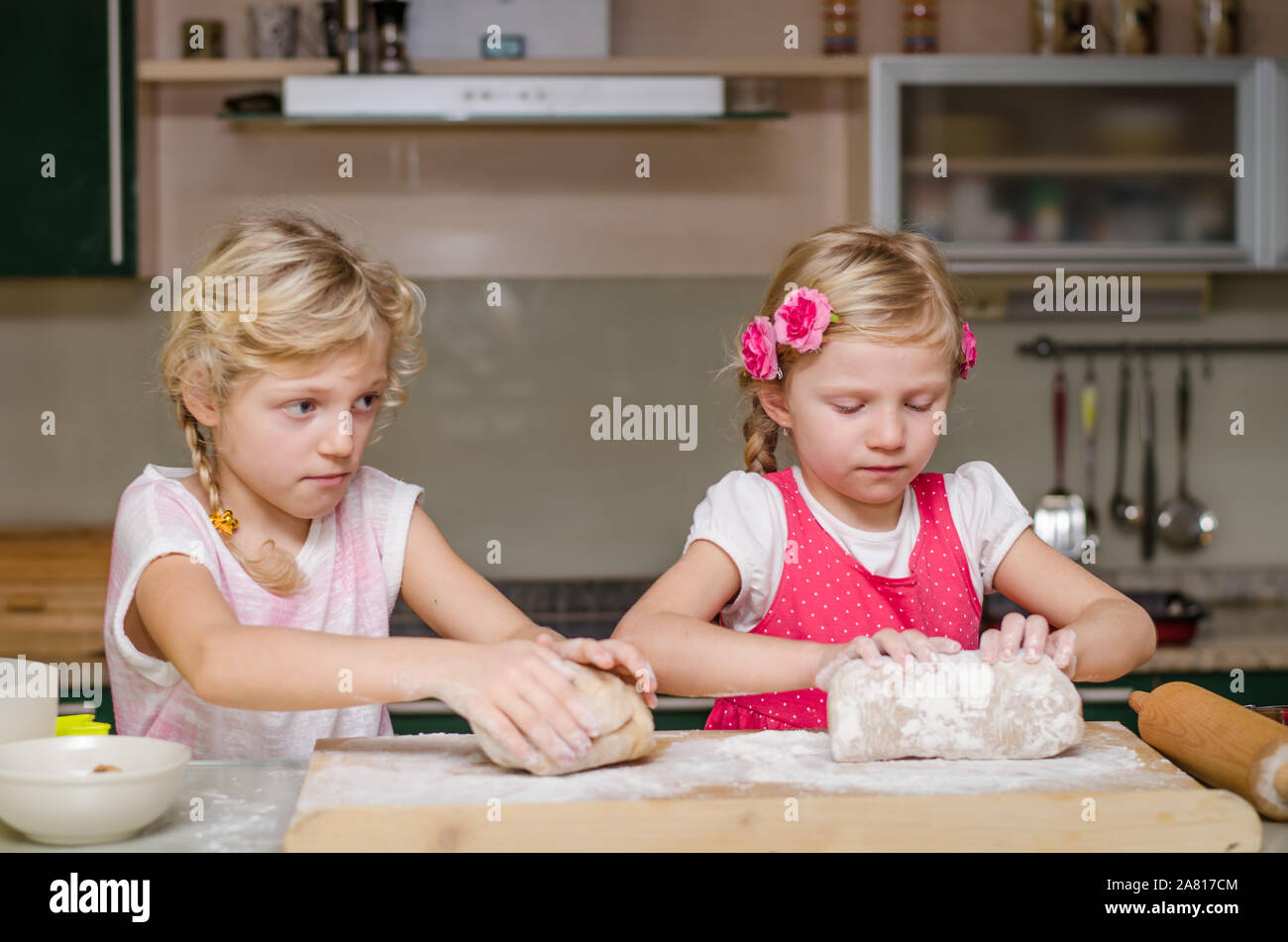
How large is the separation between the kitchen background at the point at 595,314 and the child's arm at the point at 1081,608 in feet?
4.79

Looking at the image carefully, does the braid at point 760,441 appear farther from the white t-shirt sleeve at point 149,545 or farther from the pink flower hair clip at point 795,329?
the white t-shirt sleeve at point 149,545

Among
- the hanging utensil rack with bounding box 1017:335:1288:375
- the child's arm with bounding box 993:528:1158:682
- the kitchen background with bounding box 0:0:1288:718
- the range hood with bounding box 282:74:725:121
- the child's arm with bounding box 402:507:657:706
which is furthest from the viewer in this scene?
the hanging utensil rack with bounding box 1017:335:1288:375

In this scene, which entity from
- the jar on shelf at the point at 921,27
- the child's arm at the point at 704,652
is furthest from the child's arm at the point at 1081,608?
the jar on shelf at the point at 921,27

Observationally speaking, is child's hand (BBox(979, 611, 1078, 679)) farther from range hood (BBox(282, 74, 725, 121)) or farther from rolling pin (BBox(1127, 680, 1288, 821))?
range hood (BBox(282, 74, 725, 121))

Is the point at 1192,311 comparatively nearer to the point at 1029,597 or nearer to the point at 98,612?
the point at 1029,597

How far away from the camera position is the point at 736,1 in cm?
285

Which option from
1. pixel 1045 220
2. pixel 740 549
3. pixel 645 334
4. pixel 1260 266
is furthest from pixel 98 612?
pixel 1260 266

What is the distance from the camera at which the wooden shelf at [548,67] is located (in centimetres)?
254

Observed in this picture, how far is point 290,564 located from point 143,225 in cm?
175

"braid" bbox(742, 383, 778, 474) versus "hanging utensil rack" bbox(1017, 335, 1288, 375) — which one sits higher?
"hanging utensil rack" bbox(1017, 335, 1288, 375)

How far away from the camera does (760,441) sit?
56.5 inches

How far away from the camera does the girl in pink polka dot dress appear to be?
1.16 metres

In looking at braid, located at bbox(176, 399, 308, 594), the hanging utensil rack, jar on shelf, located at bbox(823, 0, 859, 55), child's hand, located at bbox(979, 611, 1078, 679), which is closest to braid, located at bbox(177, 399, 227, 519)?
braid, located at bbox(176, 399, 308, 594)

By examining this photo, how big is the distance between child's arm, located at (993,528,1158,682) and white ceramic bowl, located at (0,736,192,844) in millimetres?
628
